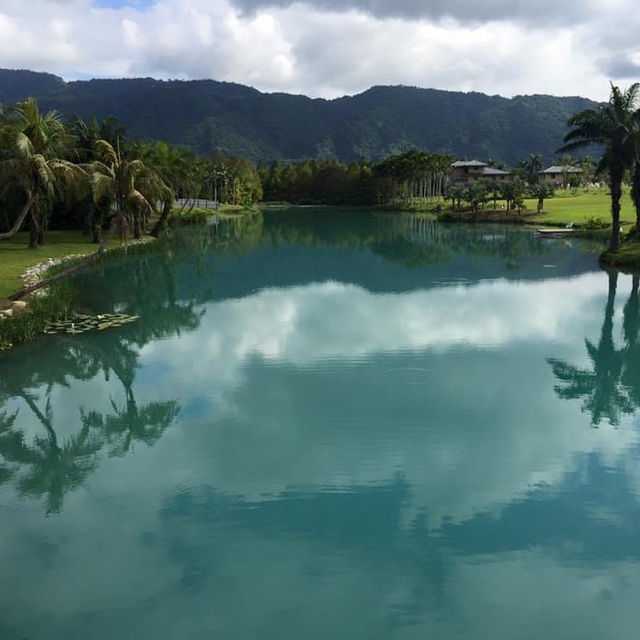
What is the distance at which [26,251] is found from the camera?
4088 centimetres

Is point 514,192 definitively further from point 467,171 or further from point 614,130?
point 467,171

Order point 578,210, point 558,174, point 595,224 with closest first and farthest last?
1. point 595,224
2. point 578,210
3. point 558,174

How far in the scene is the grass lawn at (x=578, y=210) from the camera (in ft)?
219

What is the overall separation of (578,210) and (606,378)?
6375 cm

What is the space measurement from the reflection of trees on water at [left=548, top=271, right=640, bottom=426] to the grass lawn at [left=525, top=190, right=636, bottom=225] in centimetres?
4152

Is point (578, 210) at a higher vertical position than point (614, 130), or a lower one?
lower

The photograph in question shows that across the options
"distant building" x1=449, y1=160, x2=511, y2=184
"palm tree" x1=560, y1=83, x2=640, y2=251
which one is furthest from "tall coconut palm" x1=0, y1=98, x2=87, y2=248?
"distant building" x1=449, y1=160, x2=511, y2=184

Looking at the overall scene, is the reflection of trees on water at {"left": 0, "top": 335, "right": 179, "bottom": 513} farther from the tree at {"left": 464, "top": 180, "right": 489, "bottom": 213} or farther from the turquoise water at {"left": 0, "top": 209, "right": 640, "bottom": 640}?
the tree at {"left": 464, "top": 180, "right": 489, "bottom": 213}

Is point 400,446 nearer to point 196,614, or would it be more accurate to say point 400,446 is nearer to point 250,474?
point 250,474

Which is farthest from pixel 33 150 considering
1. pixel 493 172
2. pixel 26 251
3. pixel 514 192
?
pixel 493 172

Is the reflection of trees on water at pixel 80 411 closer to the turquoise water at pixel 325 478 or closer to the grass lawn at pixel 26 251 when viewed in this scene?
the turquoise water at pixel 325 478

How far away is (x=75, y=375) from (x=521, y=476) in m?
13.6

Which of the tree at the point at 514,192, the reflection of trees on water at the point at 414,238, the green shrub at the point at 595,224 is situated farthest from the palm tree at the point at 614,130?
the tree at the point at 514,192

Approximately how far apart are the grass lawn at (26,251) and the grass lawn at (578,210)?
49.2 m
